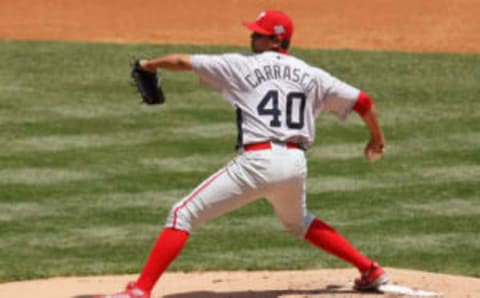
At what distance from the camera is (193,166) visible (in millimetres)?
12609

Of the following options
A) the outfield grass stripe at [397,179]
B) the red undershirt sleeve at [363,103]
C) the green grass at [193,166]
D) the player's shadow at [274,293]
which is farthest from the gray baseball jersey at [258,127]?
the outfield grass stripe at [397,179]

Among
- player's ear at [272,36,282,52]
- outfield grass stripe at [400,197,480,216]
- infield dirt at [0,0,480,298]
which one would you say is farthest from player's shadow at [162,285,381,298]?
infield dirt at [0,0,480,298]

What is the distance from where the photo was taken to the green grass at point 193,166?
1037 cm

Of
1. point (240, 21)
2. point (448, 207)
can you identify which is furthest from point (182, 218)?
point (240, 21)

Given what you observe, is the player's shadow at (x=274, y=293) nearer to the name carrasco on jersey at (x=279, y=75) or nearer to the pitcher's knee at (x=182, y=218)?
the pitcher's knee at (x=182, y=218)

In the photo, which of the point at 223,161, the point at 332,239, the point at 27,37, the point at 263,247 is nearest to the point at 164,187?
the point at 223,161

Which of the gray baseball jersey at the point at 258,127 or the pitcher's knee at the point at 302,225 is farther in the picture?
the pitcher's knee at the point at 302,225

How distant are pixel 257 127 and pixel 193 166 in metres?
4.70

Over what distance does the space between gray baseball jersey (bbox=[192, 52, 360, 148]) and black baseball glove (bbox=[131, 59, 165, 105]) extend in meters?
0.36

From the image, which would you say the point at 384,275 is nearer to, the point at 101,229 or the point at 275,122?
the point at 275,122

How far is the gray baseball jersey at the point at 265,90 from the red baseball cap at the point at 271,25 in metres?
0.13

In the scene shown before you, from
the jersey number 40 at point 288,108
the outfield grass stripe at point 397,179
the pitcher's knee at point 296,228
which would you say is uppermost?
the jersey number 40 at point 288,108

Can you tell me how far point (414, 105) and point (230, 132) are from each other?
2.33 metres

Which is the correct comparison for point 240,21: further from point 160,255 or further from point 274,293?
point 160,255
